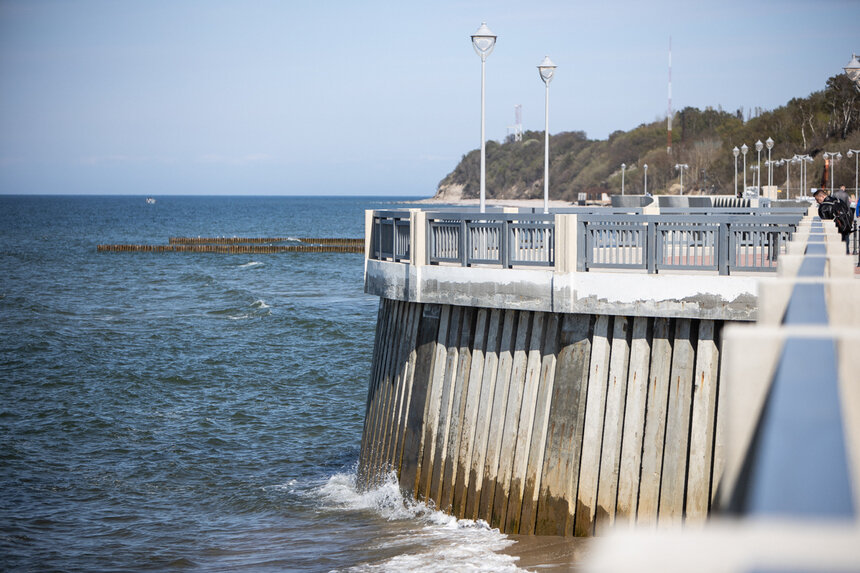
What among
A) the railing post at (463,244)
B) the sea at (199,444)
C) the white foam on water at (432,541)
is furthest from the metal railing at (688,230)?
the sea at (199,444)

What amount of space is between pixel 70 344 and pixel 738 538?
3970 centimetres

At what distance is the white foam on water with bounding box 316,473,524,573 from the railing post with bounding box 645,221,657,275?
3.78 metres

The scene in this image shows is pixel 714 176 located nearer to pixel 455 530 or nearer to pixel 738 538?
pixel 455 530

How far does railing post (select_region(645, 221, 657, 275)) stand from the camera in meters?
11.6

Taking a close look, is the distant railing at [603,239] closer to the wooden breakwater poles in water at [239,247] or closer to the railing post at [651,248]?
the railing post at [651,248]

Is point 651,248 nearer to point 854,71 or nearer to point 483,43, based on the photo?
point 483,43

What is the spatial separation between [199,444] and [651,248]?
14163mm

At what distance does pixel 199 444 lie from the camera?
22453 millimetres

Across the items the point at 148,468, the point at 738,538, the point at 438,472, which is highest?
the point at 738,538

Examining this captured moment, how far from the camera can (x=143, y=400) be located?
27.9m

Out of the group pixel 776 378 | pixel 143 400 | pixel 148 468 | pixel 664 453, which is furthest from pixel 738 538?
pixel 143 400

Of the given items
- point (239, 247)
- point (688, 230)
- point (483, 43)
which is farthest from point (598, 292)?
point (239, 247)

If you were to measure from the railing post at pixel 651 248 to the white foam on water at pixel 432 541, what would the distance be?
378cm

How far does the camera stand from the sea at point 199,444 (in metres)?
14.2
